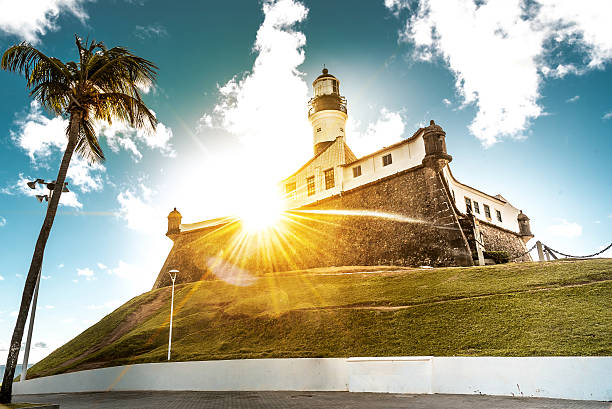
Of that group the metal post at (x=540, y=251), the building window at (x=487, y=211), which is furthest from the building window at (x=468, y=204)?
the metal post at (x=540, y=251)

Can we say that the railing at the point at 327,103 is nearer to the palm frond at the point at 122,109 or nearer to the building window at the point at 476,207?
the building window at the point at 476,207

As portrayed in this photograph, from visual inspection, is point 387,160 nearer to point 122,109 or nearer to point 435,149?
point 435,149

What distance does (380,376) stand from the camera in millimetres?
12625

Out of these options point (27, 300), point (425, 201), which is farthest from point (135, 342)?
point (425, 201)

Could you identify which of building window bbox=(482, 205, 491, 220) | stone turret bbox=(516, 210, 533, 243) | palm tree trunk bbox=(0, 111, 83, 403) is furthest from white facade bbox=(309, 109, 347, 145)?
palm tree trunk bbox=(0, 111, 83, 403)

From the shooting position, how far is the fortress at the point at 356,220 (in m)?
27.7

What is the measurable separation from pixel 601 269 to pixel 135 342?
81.4 ft

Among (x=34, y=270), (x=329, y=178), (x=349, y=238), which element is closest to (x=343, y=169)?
(x=329, y=178)

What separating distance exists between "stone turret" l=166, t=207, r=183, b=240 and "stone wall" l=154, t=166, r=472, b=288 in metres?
1.04

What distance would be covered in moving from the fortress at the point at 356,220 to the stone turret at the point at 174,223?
116mm

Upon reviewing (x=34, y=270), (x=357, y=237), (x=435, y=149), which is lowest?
(x=34, y=270)

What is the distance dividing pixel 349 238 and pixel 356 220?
61.8 inches

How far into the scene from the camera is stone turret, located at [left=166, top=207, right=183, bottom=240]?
45031 millimetres

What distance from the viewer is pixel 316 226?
3531 centimetres
